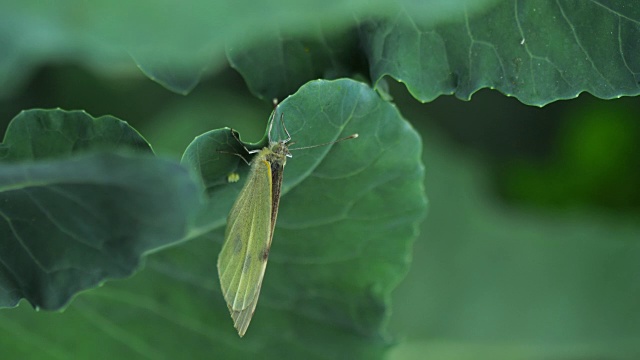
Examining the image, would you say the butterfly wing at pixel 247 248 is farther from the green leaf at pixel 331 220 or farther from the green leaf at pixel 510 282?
the green leaf at pixel 510 282

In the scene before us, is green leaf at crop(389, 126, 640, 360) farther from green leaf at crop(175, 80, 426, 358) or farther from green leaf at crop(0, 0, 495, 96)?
green leaf at crop(0, 0, 495, 96)

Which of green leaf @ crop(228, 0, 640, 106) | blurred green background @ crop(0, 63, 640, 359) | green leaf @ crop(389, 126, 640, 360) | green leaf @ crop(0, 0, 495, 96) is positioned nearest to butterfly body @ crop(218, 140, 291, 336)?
green leaf @ crop(228, 0, 640, 106)

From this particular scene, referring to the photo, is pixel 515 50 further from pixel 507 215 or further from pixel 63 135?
pixel 507 215

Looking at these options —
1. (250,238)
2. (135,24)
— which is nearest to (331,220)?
(250,238)

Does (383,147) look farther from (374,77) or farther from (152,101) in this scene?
(152,101)

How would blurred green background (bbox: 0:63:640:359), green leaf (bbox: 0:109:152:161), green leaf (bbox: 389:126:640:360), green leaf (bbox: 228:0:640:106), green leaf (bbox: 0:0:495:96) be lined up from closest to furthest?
1. green leaf (bbox: 0:0:495:96)
2. green leaf (bbox: 0:109:152:161)
3. green leaf (bbox: 228:0:640:106)
4. blurred green background (bbox: 0:63:640:359)
5. green leaf (bbox: 389:126:640:360)

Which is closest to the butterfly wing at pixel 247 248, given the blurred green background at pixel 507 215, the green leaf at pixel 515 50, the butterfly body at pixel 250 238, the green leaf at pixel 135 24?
the butterfly body at pixel 250 238
